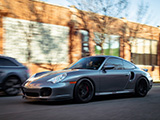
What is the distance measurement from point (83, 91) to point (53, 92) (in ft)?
3.14

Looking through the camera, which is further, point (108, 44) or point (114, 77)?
point (108, 44)

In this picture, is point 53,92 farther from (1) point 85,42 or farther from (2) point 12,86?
(1) point 85,42

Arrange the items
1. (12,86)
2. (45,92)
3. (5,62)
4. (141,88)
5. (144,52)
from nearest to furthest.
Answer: (45,92) < (141,88) < (12,86) < (5,62) < (144,52)

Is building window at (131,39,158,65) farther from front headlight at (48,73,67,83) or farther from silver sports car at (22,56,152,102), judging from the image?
front headlight at (48,73,67,83)

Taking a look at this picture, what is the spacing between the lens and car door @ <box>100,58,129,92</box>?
725 centimetres

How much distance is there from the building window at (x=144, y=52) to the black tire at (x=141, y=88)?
19374 mm

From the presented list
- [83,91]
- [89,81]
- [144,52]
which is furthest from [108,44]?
[83,91]

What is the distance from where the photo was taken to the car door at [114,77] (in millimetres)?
7250

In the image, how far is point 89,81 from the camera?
680 cm

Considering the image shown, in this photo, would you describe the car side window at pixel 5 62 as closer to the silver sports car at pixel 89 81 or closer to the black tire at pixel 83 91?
the silver sports car at pixel 89 81

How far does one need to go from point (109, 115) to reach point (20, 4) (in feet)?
45.0

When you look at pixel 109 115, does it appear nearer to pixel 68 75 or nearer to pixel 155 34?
pixel 68 75

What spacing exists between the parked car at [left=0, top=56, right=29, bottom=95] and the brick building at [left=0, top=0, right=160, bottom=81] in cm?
734

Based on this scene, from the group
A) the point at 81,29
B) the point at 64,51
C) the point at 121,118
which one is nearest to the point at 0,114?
the point at 121,118
